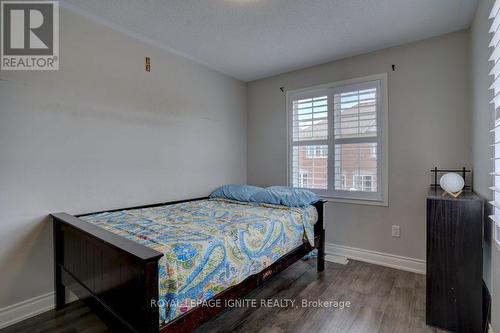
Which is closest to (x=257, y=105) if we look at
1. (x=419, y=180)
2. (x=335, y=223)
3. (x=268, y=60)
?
(x=268, y=60)

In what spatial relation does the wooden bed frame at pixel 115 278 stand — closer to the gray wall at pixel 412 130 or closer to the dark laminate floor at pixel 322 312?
the dark laminate floor at pixel 322 312

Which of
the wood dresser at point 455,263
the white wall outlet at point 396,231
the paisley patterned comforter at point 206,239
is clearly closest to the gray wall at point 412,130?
the white wall outlet at point 396,231

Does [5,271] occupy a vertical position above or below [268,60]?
below

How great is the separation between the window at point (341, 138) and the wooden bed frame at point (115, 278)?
148cm

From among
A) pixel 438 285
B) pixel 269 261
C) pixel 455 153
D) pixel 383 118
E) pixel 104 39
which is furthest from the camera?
pixel 383 118

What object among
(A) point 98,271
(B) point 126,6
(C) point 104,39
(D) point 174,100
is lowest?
(A) point 98,271

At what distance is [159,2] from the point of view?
79.2 inches

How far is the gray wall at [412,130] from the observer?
2482 millimetres

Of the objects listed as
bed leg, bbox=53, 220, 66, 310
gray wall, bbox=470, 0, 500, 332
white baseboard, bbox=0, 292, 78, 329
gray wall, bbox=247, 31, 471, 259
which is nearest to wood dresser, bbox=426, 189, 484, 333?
gray wall, bbox=470, 0, 500, 332

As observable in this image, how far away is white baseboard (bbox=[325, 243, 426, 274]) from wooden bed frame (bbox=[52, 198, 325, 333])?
1317mm

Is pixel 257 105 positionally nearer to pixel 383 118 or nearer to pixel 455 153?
pixel 383 118

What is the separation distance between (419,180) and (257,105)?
2.29 m

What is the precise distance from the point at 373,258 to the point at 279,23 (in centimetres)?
263

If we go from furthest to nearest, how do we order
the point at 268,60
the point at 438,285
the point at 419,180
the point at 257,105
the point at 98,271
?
the point at 257,105, the point at 268,60, the point at 419,180, the point at 438,285, the point at 98,271
